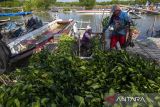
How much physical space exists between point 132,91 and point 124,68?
66 cm

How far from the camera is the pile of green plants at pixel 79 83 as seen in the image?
119 inches

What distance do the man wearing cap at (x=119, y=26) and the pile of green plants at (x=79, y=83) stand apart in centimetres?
506

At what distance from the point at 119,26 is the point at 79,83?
5.92 m

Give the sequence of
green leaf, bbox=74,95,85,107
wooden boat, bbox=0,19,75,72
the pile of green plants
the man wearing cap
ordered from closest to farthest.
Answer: green leaf, bbox=74,95,85,107 → the pile of green plants → the man wearing cap → wooden boat, bbox=0,19,75,72

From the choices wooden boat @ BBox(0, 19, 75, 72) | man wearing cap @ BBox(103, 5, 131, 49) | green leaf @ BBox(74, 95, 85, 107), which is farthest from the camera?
wooden boat @ BBox(0, 19, 75, 72)

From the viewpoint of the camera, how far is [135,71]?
11.8 feet

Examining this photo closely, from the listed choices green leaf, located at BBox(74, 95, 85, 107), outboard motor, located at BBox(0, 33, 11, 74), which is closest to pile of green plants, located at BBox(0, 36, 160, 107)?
green leaf, located at BBox(74, 95, 85, 107)

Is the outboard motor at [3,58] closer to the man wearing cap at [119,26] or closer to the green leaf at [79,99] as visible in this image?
the man wearing cap at [119,26]

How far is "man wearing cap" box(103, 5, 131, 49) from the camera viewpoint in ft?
30.3

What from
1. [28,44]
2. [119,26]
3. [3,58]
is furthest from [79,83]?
[28,44]

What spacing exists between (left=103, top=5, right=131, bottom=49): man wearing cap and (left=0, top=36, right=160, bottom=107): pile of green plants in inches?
199

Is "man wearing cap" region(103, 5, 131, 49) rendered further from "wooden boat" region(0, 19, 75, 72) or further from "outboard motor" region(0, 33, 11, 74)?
"wooden boat" region(0, 19, 75, 72)

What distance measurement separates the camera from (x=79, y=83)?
3.56 m

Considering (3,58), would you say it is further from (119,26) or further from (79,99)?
(79,99)
